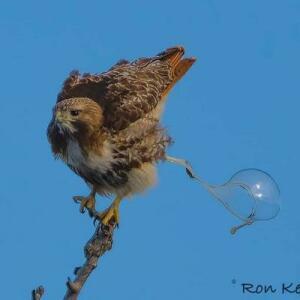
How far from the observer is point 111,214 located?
7.89 meters

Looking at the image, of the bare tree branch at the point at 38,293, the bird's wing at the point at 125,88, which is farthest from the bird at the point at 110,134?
the bare tree branch at the point at 38,293

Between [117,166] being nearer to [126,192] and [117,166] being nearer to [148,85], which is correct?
[126,192]

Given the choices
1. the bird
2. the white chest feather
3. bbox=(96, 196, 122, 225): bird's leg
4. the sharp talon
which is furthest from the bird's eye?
the sharp talon

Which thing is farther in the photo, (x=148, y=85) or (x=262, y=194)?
(x=148, y=85)

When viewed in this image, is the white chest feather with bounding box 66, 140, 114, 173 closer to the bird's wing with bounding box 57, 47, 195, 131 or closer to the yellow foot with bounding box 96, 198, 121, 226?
the bird's wing with bounding box 57, 47, 195, 131

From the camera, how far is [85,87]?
7.94 m

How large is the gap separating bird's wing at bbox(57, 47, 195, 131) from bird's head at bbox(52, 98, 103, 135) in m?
0.18

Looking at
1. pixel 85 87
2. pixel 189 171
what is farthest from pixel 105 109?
pixel 189 171

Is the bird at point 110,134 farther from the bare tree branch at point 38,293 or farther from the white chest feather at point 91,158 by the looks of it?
the bare tree branch at point 38,293

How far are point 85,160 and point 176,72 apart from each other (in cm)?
174

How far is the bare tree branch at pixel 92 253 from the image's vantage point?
256 inches

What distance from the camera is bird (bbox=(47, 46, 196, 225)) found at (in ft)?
24.8

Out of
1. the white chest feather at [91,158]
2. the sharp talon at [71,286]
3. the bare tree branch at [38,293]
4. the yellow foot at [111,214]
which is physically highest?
the white chest feather at [91,158]

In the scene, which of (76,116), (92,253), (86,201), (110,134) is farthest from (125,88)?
(92,253)
